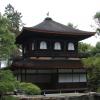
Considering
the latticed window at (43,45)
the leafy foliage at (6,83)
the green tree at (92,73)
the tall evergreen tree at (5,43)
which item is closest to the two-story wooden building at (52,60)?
the latticed window at (43,45)

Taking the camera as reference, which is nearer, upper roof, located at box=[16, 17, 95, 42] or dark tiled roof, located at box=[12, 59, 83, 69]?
dark tiled roof, located at box=[12, 59, 83, 69]

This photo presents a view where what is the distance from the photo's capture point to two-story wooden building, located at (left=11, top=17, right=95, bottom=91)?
30750 millimetres

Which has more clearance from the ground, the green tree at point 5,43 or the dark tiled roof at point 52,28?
the dark tiled roof at point 52,28

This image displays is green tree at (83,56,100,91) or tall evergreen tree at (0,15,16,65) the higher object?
tall evergreen tree at (0,15,16,65)

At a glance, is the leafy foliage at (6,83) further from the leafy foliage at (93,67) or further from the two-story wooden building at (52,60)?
the two-story wooden building at (52,60)

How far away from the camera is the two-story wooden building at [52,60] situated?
30.8m

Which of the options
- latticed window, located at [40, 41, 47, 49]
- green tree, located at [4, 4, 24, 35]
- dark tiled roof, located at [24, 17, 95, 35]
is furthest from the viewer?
green tree, located at [4, 4, 24, 35]

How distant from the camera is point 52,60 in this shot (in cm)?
3228

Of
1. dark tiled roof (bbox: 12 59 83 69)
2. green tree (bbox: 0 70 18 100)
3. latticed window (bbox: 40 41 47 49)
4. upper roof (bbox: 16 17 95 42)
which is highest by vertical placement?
upper roof (bbox: 16 17 95 42)

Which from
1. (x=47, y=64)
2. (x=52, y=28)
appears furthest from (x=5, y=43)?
(x=52, y=28)

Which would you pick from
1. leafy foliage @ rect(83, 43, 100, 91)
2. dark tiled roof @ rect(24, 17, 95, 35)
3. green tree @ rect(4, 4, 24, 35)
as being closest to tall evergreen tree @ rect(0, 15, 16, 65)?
leafy foliage @ rect(83, 43, 100, 91)

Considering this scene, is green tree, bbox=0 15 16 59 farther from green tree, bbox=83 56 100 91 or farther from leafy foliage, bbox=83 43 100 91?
green tree, bbox=83 56 100 91

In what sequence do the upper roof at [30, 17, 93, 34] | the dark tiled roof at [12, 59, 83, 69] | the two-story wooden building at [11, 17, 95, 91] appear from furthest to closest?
the upper roof at [30, 17, 93, 34]
the two-story wooden building at [11, 17, 95, 91]
the dark tiled roof at [12, 59, 83, 69]

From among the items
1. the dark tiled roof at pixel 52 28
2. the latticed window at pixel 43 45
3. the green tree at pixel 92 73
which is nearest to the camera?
the green tree at pixel 92 73
